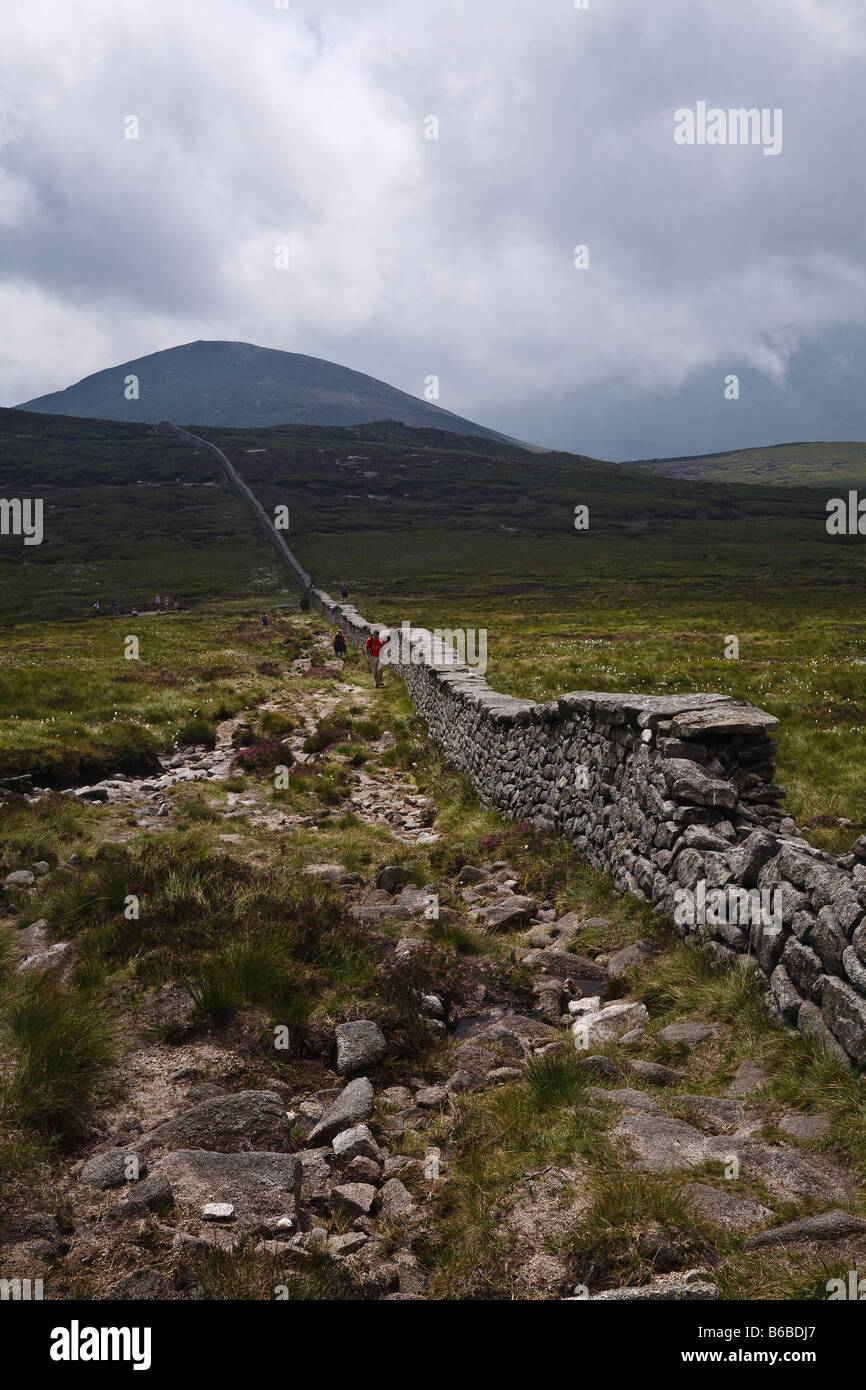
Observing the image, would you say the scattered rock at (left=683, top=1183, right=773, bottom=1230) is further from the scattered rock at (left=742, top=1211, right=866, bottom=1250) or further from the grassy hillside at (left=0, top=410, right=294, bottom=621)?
the grassy hillside at (left=0, top=410, right=294, bottom=621)

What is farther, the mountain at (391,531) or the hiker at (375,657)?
the mountain at (391,531)

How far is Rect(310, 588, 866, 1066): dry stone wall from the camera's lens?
17.6 ft

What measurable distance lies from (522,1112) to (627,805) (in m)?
4.60

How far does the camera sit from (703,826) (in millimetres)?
7730

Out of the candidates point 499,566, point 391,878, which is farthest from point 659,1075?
point 499,566

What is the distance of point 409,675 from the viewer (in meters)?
24.6

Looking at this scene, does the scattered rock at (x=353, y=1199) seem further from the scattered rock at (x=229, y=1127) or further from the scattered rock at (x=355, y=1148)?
the scattered rock at (x=229, y=1127)

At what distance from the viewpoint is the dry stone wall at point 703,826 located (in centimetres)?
535

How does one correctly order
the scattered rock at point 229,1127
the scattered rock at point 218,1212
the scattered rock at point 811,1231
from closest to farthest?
the scattered rock at point 811,1231 < the scattered rock at point 218,1212 < the scattered rock at point 229,1127

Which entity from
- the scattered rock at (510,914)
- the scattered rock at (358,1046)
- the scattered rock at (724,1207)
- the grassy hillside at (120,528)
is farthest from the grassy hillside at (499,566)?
the scattered rock at (724,1207)

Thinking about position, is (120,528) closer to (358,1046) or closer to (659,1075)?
(358,1046)

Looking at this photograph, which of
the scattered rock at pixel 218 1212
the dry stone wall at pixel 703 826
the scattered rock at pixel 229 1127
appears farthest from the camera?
the dry stone wall at pixel 703 826

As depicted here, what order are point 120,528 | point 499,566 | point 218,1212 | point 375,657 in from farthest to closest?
point 120,528 → point 499,566 → point 375,657 → point 218,1212
